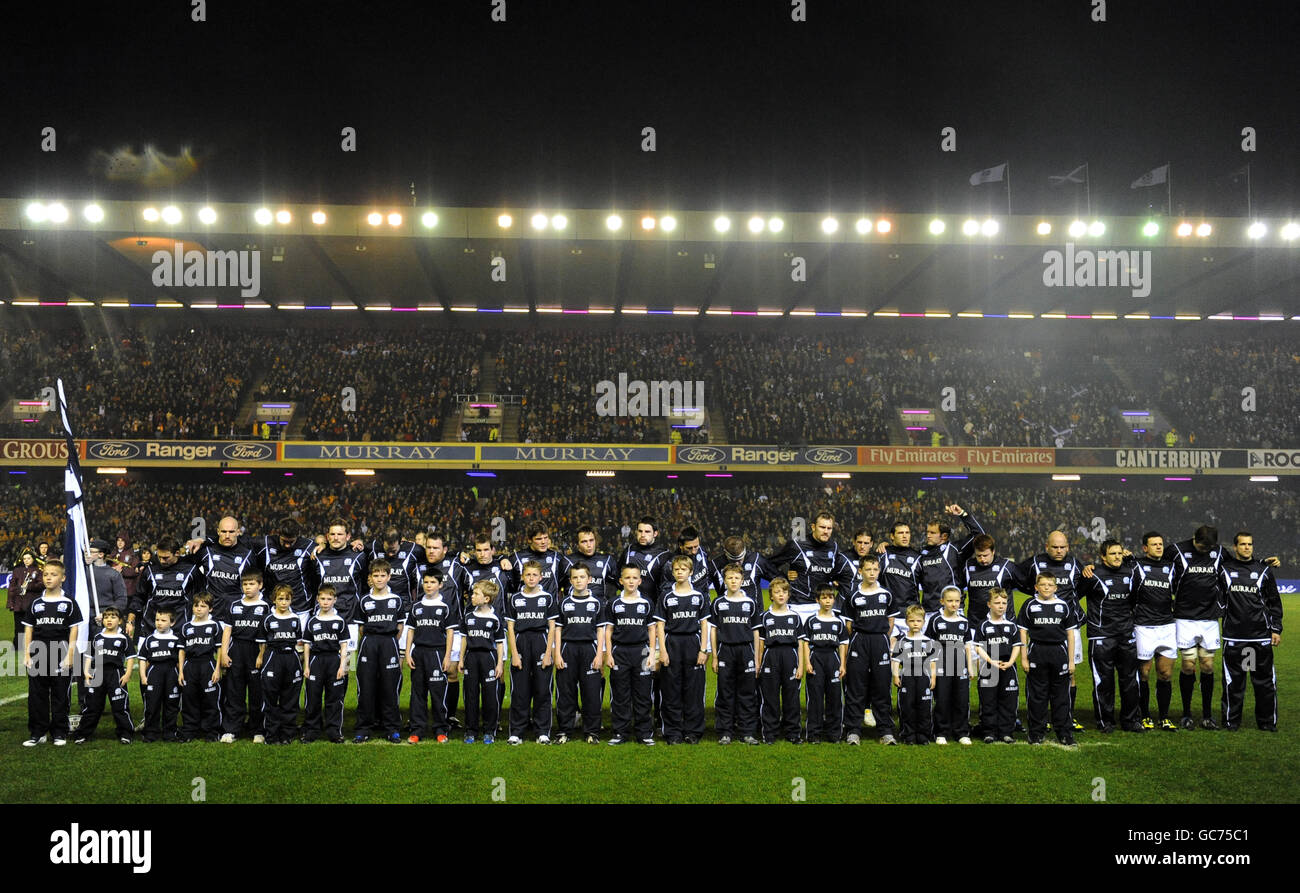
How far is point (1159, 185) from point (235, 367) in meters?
32.3

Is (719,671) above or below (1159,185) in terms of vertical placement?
below

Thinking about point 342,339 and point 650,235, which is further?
point 342,339

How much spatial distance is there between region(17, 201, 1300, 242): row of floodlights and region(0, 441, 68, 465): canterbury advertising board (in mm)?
7786

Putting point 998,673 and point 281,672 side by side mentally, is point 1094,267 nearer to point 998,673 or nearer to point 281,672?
point 998,673

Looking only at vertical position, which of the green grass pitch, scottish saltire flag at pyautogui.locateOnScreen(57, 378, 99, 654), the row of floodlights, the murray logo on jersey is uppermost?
the row of floodlights

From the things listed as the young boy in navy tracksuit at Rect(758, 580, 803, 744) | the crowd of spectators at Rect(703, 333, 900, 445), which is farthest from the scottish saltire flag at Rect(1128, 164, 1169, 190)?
the young boy in navy tracksuit at Rect(758, 580, 803, 744)

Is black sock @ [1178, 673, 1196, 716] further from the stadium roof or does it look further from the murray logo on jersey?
the murray logo on jersey

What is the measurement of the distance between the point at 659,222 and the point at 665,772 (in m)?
23.5

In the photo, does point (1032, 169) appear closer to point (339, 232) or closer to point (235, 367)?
point (339, 232)

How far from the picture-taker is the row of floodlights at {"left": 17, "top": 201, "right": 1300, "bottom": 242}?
92.2 ft

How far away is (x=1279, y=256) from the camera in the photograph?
3192 cm

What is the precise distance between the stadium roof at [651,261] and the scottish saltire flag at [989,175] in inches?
57.6

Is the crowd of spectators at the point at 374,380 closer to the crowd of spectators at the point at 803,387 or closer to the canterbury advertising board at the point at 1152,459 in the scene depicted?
the crowd of spectators at the point at 803,387

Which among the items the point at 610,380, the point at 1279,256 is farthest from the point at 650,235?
the point at 1279,256
